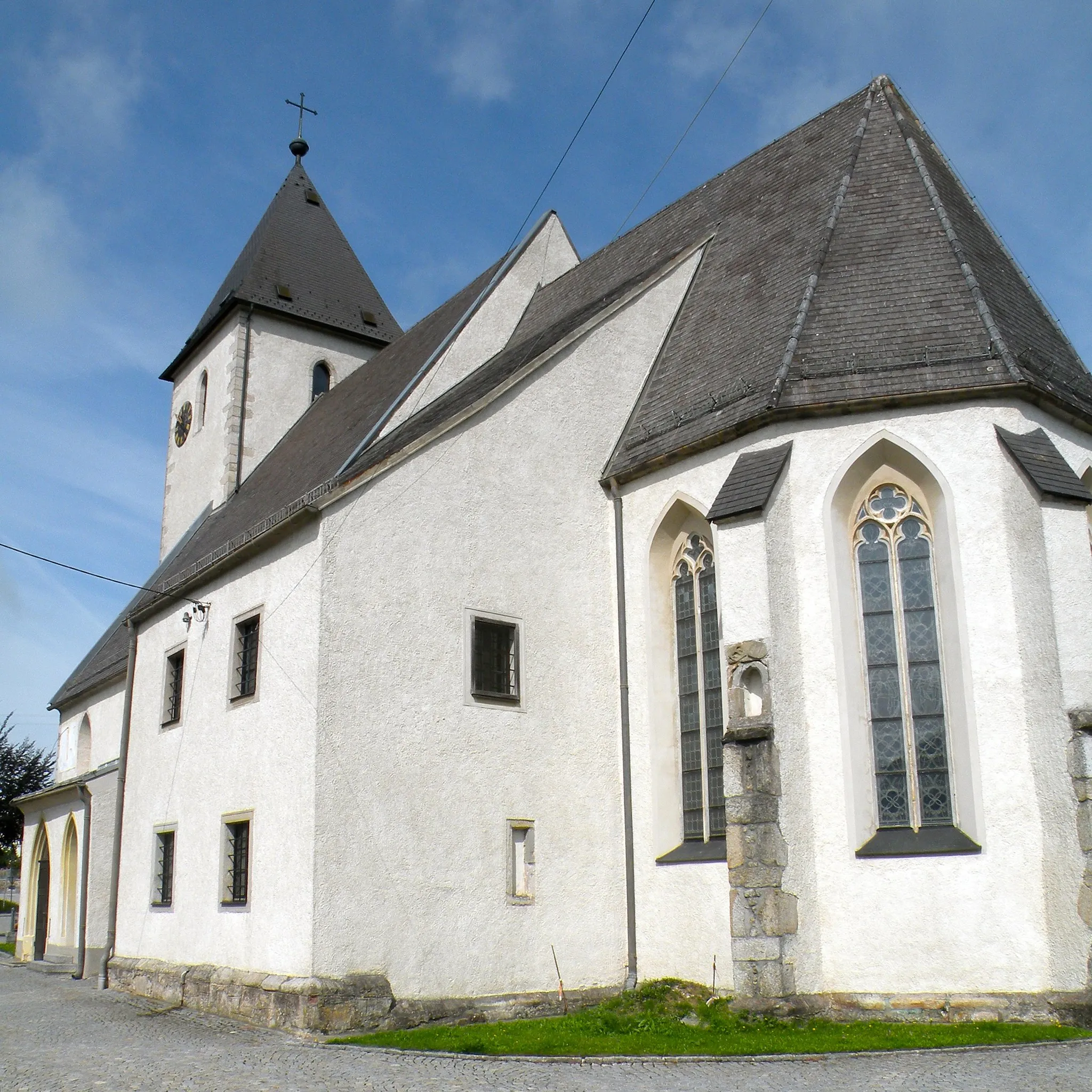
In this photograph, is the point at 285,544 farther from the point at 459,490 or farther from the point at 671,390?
the point at 671,390

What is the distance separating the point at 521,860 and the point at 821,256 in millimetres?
7677

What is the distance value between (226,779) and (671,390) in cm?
713

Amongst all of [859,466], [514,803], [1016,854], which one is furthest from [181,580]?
[1016,854]

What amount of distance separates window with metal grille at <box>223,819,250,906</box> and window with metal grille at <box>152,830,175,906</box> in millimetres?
1977

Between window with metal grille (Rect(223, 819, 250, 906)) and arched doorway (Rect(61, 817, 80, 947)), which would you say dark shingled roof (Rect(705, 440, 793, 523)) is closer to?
window with metal grille (Rect(223, 819, 250, 906))

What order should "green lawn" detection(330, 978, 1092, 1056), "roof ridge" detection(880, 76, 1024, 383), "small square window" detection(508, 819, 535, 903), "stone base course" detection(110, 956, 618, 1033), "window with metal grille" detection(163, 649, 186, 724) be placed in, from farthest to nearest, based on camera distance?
"window with metal grille" detection(163, 649, 186, 724) < "small square window" detection(508, 819, 535, 903) < "roof ridge" detection(880, 76, 1024, 383) < "stone base course" detection(110, 956, 618, 1033) < "green lawn" detection(330, 978, 1092, 1056)

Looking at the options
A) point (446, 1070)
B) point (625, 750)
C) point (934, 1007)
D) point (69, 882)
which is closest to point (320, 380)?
point (69, 882)

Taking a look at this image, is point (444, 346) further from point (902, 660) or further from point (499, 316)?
point (902, 660)

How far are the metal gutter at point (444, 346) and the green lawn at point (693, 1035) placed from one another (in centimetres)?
559

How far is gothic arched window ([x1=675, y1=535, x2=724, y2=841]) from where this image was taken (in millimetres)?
12484

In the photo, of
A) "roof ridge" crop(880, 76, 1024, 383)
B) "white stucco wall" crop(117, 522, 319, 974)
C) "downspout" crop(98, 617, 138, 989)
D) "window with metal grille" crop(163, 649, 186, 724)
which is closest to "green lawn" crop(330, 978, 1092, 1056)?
"white stucco wall" crop(117, 522, 319, 974)

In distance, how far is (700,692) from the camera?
12.9 m

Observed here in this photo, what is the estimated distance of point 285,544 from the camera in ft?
42.0

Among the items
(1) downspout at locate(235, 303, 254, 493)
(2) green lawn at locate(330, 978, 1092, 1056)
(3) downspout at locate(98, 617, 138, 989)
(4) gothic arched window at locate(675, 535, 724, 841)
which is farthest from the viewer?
(1) downspout at locate(235, 303, 254, 493)
